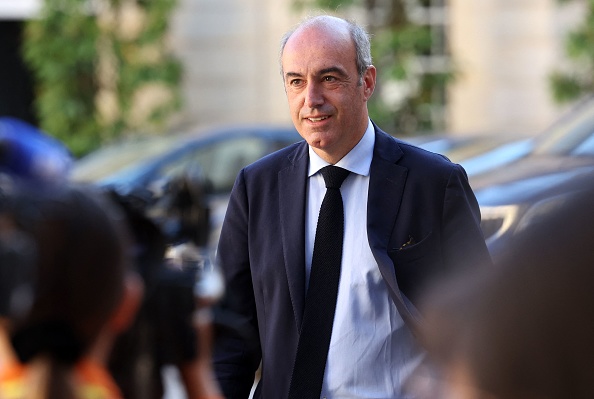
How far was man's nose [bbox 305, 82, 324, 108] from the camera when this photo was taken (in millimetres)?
3309

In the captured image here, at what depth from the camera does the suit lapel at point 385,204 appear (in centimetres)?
312

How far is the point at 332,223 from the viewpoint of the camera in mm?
3271

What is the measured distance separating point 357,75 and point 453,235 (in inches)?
20.4

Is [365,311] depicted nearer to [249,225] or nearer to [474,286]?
[249,225]

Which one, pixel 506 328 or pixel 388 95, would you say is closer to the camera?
pixel 506 328

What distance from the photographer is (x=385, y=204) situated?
3262mm

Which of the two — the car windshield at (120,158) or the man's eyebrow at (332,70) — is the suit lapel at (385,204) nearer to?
the man's eyebrow at (332,70)

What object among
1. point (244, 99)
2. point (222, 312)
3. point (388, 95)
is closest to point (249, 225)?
point (222, 312)

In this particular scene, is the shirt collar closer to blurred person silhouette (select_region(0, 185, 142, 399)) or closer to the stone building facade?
blurred person silhouette (select_region(0, 185, 142, 399))

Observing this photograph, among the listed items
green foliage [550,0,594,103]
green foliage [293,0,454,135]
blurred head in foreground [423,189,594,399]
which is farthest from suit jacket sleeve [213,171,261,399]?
green foliage [293,0,454,135]

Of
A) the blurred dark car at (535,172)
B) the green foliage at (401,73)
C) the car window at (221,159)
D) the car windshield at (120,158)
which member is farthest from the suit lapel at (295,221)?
the green foliage at (401,73)

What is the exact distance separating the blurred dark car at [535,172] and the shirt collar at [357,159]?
1.98 meters

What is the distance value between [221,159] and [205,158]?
6.5 inches

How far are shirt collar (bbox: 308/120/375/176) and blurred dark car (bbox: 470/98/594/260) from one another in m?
1.98
